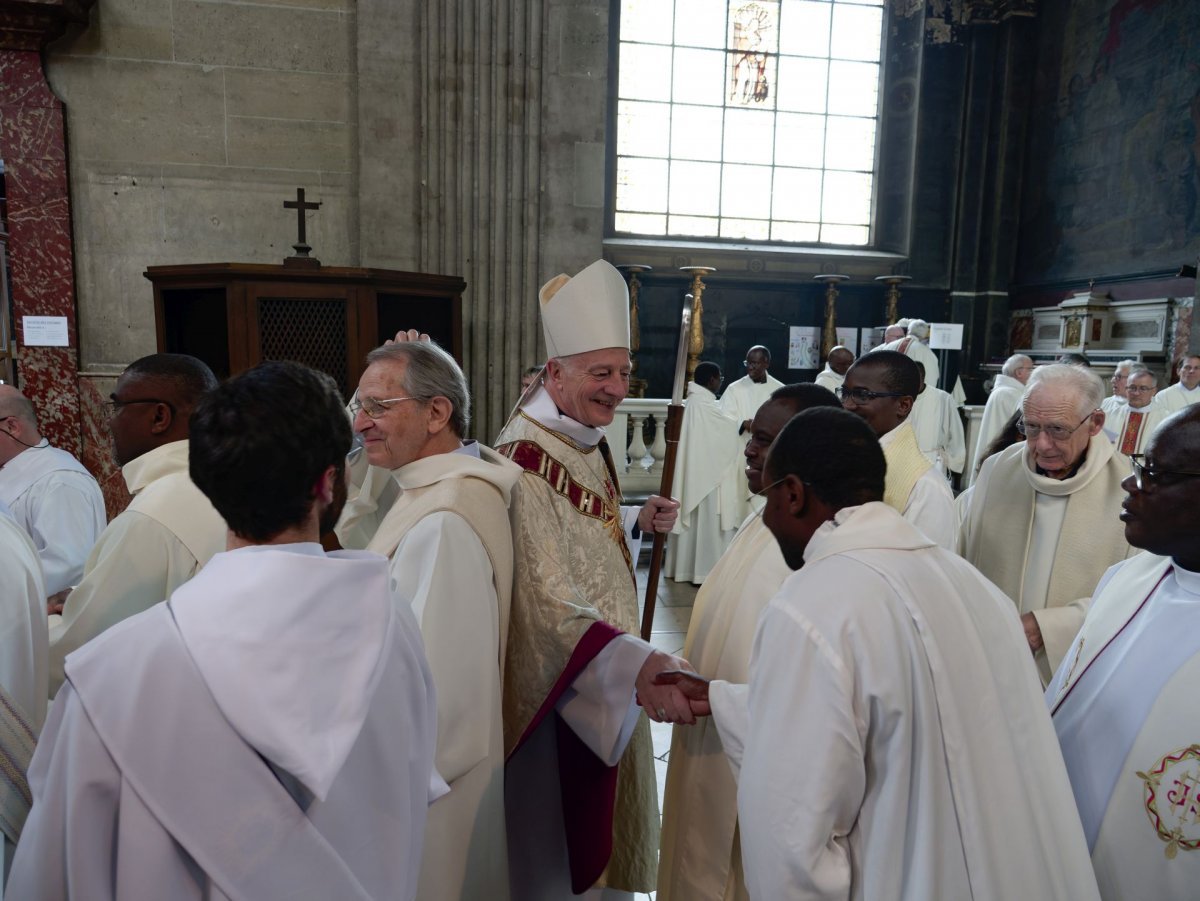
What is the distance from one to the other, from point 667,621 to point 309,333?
10.1 feet

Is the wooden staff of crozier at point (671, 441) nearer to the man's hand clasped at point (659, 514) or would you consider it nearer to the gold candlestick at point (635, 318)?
the man's hand clasped at point (659, 514)

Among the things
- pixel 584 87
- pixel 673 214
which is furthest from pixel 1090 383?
pixel 673 214

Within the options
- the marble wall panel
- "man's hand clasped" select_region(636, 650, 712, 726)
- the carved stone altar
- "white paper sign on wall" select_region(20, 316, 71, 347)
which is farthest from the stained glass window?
"man's hand clasped" select_region(636, 650, 712, 726)

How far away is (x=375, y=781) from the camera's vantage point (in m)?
1.20

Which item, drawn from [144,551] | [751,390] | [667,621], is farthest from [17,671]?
[751,390]

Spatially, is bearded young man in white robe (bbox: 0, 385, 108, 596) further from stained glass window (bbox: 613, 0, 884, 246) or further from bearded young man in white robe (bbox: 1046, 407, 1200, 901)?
stained glass window (bbox: 613, 0, 884, 246)

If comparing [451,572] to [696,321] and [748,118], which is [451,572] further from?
[748,118]

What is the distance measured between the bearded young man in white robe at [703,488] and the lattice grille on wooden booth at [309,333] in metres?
3.48

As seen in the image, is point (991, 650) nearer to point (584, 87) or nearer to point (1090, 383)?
point (1090, 383)

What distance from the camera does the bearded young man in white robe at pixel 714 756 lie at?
6.70 ft

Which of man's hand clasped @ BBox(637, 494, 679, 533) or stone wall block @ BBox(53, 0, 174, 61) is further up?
stone wall block @ BBox(53, 0, 174, 61)

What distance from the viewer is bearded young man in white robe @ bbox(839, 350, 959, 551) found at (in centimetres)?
252

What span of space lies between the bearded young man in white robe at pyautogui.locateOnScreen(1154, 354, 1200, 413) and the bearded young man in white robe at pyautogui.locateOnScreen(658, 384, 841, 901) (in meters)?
7.30

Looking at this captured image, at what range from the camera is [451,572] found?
6.14 ft
